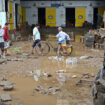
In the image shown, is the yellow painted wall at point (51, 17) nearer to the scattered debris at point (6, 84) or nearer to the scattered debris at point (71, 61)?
the scattered debris at point (71, 61)

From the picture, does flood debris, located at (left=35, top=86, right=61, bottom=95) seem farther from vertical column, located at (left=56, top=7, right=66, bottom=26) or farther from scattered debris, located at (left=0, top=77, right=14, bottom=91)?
vertical column, located at (left=56, top=7, right=66, bottom=26)

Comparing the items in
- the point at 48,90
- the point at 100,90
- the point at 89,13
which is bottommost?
the point at 48,90

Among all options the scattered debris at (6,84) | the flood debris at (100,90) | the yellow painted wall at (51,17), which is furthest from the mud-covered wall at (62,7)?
the flood debris at (100,90)

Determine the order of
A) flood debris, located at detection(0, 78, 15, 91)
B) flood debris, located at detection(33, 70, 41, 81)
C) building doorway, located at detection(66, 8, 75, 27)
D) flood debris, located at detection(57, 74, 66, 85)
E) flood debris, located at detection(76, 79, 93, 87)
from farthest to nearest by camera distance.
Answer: building doorway, located at detection(66, 8, 75, 27) → flood debris, located at detection(33, 70, 41, 81) → flood debris, located at detection(57, 74, 66, 85) → flood debris, located at detection(76, 79, 93, 87) → flood debris, located at detection(0, 78, 15, 91)

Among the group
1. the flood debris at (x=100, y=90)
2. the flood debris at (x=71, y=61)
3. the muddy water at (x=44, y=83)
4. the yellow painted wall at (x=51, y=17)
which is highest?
the yellow painted wall at (x=51, y=17)

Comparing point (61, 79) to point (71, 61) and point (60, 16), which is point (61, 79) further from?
point (60, 16)

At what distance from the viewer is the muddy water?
20.9 ft

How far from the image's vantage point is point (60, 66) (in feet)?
34.5

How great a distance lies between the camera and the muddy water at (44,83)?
638cm

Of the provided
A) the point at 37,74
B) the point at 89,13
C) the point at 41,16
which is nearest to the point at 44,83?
the point at 37,74

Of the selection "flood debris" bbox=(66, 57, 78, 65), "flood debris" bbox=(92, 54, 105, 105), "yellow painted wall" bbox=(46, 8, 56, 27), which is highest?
"yellow painted wall" bbox=(46, 8, 56, 27)

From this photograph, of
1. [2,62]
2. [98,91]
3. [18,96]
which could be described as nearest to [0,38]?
Result: [2,62]

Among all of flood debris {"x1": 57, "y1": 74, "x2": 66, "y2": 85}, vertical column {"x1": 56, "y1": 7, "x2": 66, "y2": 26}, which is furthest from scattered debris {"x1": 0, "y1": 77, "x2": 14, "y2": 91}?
vertical column {"x1": 56, "y1": 7, "x2": 66, "y2": 26}

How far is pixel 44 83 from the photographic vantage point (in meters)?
7.88
